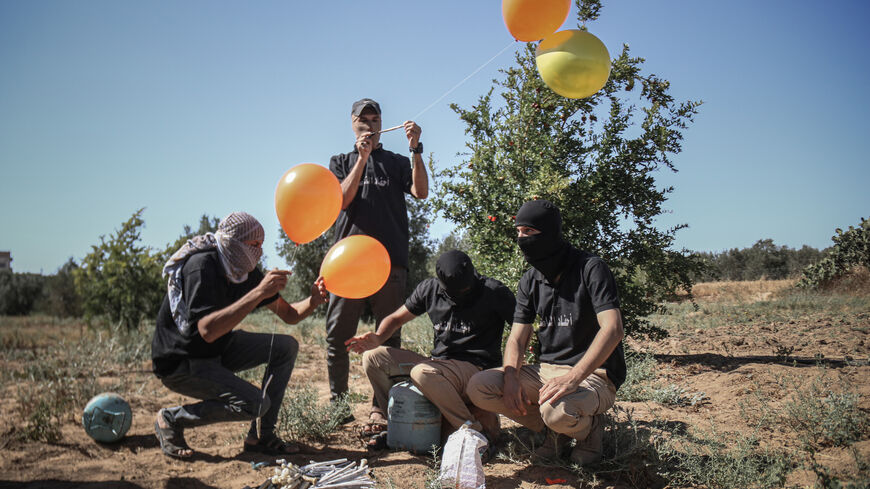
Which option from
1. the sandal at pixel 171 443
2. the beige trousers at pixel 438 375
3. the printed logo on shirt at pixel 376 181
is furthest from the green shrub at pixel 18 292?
the beige trousers at pixel 438 375

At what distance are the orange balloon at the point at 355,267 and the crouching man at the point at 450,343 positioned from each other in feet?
1.19

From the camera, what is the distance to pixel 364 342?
12.4 ft

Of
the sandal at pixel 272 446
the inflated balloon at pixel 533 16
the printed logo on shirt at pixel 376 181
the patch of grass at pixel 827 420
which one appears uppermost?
the inflated balloon at pixel 533 16

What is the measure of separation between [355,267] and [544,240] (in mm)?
1260

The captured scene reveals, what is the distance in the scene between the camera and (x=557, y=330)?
3305 mm

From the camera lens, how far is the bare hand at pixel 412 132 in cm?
414

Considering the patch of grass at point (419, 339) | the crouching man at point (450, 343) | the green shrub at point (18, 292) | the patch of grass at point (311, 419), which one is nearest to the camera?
the crouching man at point (450, 343)

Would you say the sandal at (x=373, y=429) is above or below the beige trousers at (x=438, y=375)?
below

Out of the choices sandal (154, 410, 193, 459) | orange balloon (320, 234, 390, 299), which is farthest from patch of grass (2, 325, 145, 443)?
orange balloon (320, 234, 390, 299)

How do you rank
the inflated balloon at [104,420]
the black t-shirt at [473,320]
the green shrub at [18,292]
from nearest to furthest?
the black t-shirt at [473,320]
the inflated balloon at [104,420]
the green shrub at [18,292]

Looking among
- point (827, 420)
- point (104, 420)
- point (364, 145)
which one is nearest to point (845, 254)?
point (827, 420)

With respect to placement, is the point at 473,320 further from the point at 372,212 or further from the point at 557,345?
the point at 372,212

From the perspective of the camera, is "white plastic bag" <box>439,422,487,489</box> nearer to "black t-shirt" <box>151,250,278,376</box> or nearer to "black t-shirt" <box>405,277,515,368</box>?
"black t-shirt" <box>405,277,515,368</box>

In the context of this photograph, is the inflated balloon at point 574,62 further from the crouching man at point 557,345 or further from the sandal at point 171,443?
the sandal at point 171,443
